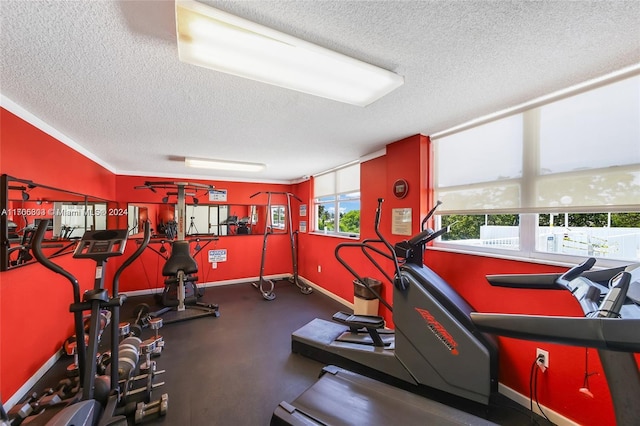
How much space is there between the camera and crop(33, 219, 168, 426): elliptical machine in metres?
1.41

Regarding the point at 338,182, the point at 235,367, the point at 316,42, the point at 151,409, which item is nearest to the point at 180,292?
the point at 235,367

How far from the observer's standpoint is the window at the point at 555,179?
1.57 m

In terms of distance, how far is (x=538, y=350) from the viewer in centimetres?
181

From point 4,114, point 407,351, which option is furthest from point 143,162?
point 407,351

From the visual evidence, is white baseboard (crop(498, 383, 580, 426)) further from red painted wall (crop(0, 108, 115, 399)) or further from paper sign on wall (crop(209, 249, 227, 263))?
paper sign on wall (crop(209, 249, 227, 263))

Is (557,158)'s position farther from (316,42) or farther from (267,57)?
(267,57)

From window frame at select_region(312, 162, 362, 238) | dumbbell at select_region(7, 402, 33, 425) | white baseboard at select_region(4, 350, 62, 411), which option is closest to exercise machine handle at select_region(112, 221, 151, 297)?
dumbbell at select_region(7, 402, 33, 425)

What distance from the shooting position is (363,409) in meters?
1.63

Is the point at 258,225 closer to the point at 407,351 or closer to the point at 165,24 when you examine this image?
the point at 407,351

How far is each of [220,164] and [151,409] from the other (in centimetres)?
311

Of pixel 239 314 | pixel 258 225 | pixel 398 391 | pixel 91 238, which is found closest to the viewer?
pixel 91 238

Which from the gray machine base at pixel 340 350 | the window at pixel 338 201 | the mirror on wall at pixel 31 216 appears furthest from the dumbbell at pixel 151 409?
the window at pixel 338 201

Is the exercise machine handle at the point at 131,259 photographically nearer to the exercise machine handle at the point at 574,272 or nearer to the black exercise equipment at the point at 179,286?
the black exercise equipment at the point at 179,286

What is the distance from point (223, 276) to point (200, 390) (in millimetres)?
3248
